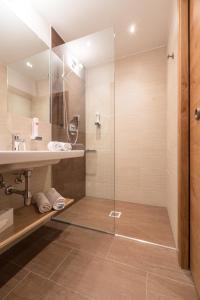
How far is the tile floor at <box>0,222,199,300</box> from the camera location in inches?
32.4

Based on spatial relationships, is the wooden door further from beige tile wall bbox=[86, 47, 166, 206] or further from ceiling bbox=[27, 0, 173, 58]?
beige tile wall bbox=[86, 47, 166, 206]

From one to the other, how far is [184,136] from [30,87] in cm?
143

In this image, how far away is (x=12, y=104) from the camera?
124 centimetres

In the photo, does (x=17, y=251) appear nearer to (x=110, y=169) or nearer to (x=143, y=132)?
(x=110, y=169)

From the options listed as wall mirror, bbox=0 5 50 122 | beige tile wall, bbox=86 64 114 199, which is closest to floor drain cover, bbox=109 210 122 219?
beige tile wall, bbox=86 64 114 199

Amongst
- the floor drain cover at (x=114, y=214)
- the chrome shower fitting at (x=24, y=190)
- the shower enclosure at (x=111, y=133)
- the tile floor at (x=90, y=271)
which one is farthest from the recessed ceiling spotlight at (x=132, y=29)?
the tile floor at (x=90, y=271)

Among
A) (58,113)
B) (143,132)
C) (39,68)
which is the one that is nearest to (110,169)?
(143,132)

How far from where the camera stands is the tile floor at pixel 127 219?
140 cm

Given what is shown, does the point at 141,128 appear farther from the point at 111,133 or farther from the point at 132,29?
the point at 132,29

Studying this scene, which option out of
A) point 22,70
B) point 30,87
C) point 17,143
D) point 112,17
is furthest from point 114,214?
point 112,17

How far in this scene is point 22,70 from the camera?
52.6 inches

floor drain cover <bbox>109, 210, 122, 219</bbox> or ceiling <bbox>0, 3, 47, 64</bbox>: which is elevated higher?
ceiling <bbox>0, 3, 47, 64</bbox>

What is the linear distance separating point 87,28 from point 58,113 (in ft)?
3.52

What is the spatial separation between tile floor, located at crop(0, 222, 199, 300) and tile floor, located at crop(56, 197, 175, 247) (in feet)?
0.50
